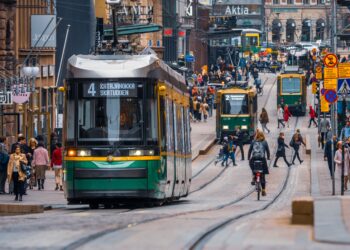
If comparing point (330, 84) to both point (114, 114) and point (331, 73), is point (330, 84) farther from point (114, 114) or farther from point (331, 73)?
point (114, 114)

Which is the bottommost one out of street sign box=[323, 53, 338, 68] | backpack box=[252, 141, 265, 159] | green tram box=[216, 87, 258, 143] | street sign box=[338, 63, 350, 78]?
green tram box=[216, 87, 258, 143]

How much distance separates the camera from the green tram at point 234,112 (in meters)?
75.2

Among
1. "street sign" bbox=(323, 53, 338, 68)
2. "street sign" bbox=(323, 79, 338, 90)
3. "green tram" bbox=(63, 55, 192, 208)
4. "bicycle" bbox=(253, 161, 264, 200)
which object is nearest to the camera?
"green tram" bbox=(63, 55, 192, 208)

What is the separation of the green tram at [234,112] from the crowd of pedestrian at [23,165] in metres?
31.0

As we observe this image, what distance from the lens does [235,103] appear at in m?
75.8

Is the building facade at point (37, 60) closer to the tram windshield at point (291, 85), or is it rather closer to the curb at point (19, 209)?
the curb at point (19, 209)

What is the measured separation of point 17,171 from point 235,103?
40.5 m

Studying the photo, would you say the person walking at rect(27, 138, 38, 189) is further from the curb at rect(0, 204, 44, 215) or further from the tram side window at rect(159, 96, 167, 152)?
the tram side window at rect(159, 96, 167, 152)

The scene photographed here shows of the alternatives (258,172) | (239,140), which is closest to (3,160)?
(258,172)

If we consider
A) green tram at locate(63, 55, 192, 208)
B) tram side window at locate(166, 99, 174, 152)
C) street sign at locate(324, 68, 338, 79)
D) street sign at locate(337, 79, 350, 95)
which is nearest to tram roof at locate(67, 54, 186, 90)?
green tram at locate(63, 55, 192, 208)

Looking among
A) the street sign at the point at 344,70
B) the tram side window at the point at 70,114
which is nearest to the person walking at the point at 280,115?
the street sign at the point at 344,70

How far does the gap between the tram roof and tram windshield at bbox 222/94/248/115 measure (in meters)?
46.5

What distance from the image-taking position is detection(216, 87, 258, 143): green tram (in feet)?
247

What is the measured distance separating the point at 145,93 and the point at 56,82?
38.9 m
